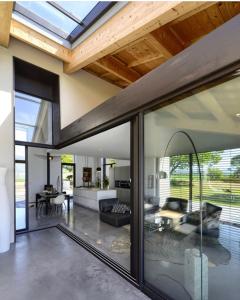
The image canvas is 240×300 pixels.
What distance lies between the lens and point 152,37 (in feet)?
12.1

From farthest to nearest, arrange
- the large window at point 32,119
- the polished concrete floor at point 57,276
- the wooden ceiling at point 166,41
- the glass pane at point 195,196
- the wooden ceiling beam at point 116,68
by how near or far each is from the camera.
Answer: the wooden ceiling beam at point 116,68 → the large window at point 32,119 → the wooden ceiling at point 166,41 → the polished concrete floor at point 57,276 → the glass pane at point 195,196

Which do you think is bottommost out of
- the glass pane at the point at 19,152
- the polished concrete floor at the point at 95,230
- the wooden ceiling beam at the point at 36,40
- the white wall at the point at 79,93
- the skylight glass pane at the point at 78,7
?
the polished concrete floor at the point at 95,230

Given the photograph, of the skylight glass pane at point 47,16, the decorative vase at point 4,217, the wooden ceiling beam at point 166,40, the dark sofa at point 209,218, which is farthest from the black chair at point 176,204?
the skylight glass pane at point 47,16

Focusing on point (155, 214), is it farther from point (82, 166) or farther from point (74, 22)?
point (82, 166)

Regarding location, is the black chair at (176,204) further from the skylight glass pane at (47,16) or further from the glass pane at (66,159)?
the glass pane at (66,159)

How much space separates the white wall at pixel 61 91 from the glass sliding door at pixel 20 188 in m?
0.47

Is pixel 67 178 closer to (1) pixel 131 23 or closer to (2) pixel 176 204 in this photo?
(1) pixel 131 23

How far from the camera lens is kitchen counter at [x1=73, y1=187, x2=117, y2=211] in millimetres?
7441

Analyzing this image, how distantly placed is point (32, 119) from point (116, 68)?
2772mm

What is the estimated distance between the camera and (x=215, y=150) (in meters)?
1.78

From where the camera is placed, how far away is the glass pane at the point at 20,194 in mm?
4812

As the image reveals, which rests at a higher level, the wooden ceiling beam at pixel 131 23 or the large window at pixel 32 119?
the wooden ceiling beam at pixel 131 23

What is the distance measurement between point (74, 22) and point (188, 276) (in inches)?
187

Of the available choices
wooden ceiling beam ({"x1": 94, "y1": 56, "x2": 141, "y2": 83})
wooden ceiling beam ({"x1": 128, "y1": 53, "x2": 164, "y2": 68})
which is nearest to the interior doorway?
wooden ceiling beam ({"x1": 94, "y1": 56, "x2": 141, "y2": 83})
